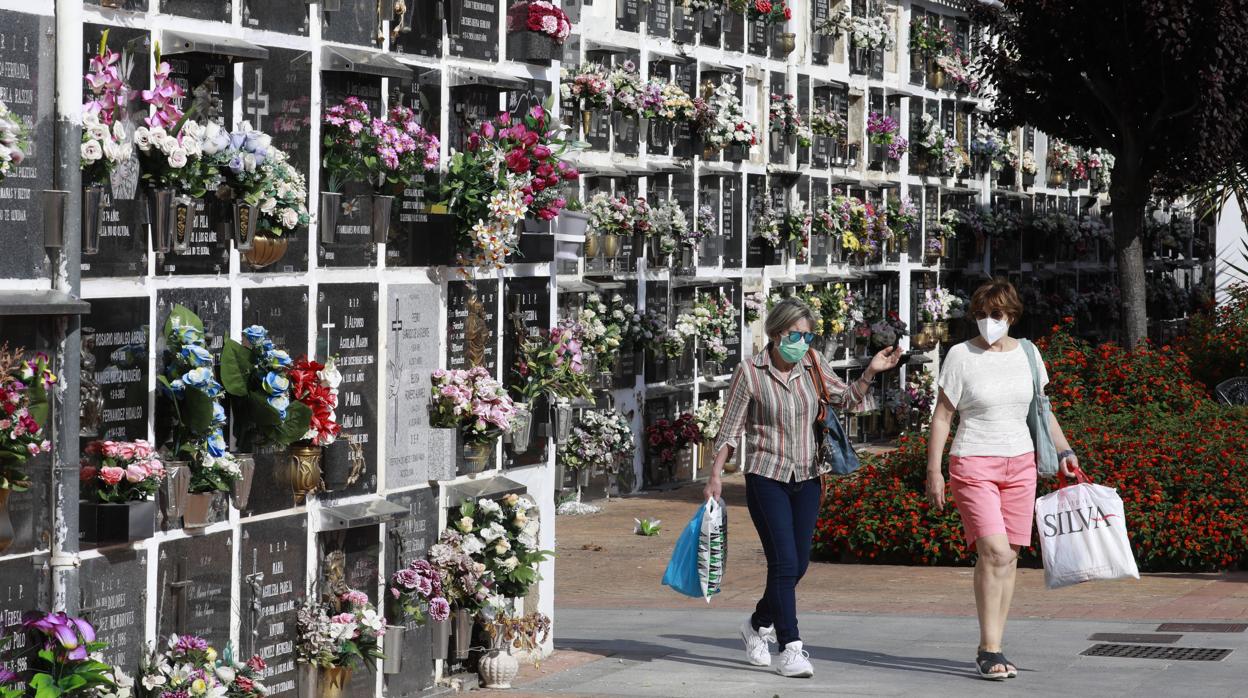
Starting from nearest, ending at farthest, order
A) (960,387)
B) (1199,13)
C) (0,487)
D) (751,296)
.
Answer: (0,487) < (960,387) < (1199,13) < (751,296)

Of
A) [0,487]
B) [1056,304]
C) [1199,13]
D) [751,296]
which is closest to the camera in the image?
[0,487]

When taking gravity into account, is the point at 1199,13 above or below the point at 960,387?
above

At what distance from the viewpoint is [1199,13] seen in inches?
734

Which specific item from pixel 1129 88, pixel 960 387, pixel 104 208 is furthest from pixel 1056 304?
pixel 104 208

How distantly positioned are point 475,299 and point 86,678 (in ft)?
9.93

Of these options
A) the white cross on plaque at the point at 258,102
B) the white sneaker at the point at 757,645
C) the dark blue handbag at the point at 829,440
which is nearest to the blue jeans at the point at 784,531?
the dark blue handbag at the point at 829,440

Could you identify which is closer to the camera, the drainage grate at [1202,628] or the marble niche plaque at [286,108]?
the marble niche plaque at [286,108]

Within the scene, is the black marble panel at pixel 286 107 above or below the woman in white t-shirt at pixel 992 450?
above

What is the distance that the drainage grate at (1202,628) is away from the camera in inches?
374

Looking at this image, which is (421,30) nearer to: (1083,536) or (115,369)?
(115,369)

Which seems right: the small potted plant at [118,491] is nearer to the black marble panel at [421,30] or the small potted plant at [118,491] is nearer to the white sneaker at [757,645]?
the black marble panel at [421,30]

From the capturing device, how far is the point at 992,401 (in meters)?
7.67

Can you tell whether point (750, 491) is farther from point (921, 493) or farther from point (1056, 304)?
point (1056, 304)

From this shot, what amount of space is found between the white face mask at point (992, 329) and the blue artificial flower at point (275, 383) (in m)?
2.98
